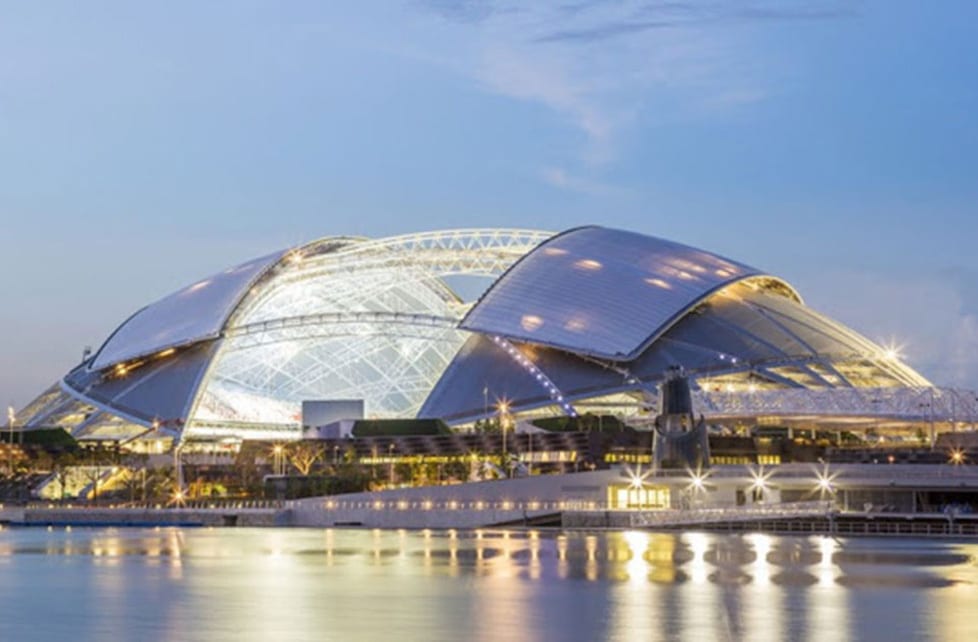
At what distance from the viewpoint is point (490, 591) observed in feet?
141

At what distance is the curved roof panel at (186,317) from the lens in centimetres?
12838

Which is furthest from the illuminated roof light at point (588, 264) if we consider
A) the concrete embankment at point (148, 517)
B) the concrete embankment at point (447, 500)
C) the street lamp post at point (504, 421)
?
the concrete embankment at point (148, 517)

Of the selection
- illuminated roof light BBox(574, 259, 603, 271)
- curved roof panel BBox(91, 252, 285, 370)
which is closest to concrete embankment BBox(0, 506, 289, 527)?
curved roof panel BBox(91, 252, 285, 370)

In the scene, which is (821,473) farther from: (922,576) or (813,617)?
(813,617)

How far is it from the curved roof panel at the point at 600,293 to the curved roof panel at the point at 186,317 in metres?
18.2

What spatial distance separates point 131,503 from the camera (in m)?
109

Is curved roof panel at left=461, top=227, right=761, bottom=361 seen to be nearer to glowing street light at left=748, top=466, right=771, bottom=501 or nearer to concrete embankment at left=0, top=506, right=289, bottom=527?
glowing street light at left=748, top=466, right=771, bottom=501

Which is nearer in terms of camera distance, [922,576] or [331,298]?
[922,576]

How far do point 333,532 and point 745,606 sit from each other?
49210 mm

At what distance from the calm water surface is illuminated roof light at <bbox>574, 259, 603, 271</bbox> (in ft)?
189

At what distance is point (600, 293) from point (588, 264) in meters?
5.13

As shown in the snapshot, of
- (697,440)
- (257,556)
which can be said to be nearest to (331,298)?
(697,440)

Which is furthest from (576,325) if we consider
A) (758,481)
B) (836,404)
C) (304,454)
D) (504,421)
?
(758,481)

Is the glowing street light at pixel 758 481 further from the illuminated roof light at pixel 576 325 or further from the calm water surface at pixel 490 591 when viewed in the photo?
the illuminated roof light at pixel 576 325
